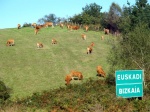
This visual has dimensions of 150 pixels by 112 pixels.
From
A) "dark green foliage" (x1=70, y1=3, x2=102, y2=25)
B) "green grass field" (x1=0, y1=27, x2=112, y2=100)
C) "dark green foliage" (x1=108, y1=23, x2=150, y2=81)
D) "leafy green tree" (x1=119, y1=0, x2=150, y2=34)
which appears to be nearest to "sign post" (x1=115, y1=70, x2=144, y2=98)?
"dark green foliage" (x1=108, y1=23, x2=150, y2=81)

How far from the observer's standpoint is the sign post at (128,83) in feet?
41.0

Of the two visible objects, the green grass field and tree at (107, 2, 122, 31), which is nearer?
the green grass field

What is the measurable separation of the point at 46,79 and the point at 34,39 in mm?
22355

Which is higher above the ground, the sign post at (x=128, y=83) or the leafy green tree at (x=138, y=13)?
the leafy green tree at (x=138, y=13)

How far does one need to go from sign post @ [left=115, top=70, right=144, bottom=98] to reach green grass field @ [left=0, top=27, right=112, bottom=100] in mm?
14928

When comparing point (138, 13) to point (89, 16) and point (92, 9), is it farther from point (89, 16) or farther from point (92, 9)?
point (92, 9)

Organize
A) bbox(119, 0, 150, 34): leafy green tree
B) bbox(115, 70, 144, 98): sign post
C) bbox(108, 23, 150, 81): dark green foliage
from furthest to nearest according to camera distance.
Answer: bbox(119, 0, 150, 34): leafy green tree
bbox(108, 23, 150, 81): dark green foliage
bbox(115, 70, 144, 98): sign post

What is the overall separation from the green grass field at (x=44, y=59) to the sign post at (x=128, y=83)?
1493cm

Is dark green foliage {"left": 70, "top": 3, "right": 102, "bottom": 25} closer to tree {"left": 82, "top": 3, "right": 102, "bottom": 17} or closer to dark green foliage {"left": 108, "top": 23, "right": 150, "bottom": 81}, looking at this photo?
tree {"left": 82, "top": 3, "right": 102, "bottom": 17}

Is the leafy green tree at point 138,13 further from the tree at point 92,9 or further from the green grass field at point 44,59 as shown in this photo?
the tree at point 92,9

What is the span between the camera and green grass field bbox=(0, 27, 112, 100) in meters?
33.2

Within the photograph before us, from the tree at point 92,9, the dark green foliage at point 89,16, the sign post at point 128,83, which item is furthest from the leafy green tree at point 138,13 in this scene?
the tree at point 92,9

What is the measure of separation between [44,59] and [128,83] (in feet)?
105

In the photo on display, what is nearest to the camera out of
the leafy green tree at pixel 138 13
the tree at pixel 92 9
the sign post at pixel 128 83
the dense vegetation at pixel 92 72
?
the dense vegetation at pixel 92 72
